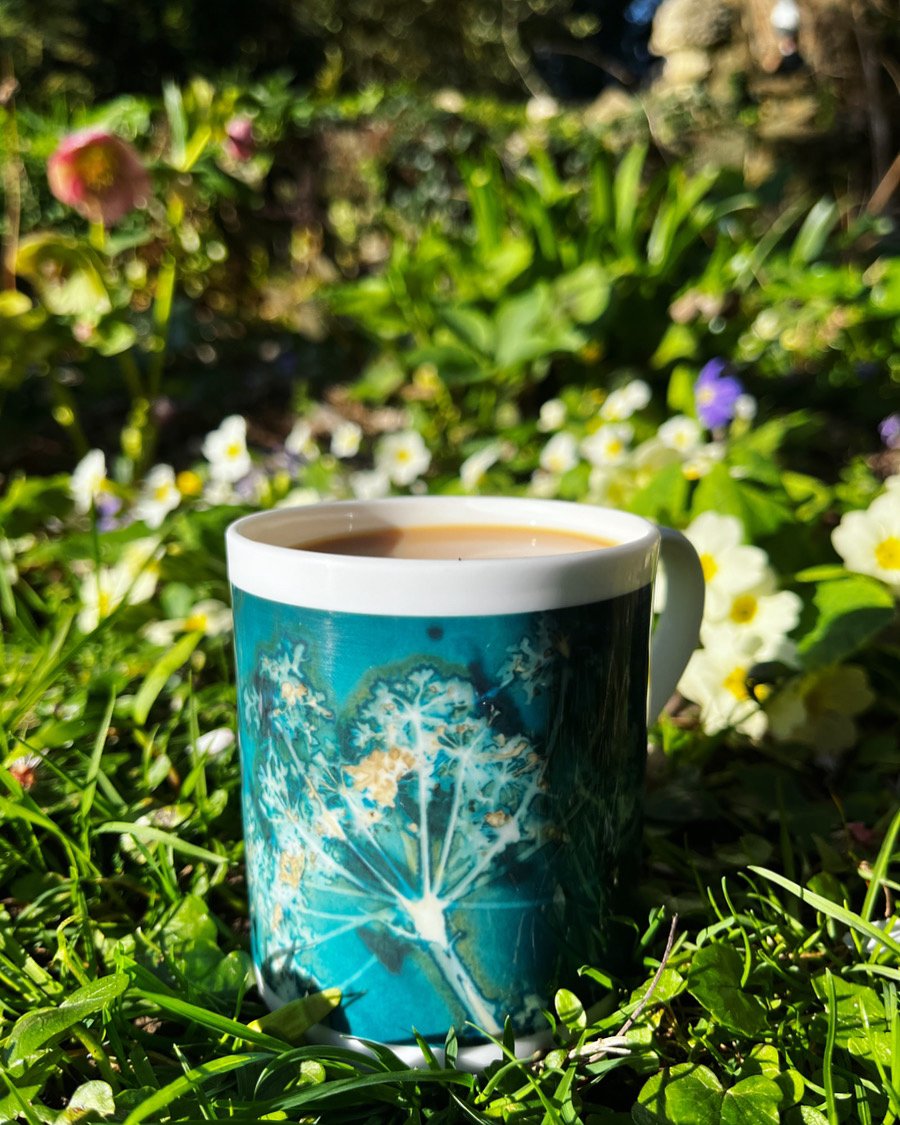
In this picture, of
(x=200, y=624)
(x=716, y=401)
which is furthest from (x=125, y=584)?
(x=716, y=401)

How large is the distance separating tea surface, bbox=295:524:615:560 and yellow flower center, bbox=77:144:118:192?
147cm

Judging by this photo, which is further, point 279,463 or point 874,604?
point 279,463

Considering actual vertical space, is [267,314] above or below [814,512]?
above

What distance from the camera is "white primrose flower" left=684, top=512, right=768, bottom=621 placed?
114cm

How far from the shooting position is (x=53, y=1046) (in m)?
0.73

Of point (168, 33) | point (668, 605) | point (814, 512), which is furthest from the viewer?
point (168, 33)

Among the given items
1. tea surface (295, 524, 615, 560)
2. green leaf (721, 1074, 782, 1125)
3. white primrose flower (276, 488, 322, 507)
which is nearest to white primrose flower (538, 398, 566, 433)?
white primrose flower (276, 488, 322, 507)

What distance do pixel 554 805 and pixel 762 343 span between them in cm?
232

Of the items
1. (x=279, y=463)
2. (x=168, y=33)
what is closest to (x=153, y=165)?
(x=279, y=463)

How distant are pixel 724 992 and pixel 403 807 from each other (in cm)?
30

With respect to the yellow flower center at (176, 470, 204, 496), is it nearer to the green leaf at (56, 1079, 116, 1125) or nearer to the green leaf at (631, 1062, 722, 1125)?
the green leaf at (56, 1079, 116, 1125)

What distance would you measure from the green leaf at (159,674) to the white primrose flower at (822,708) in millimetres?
771

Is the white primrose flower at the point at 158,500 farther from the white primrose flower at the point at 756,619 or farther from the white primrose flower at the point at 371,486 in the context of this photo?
the white primrose flower at the point at 756,619

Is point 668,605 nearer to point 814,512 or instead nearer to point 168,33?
point 814,512
